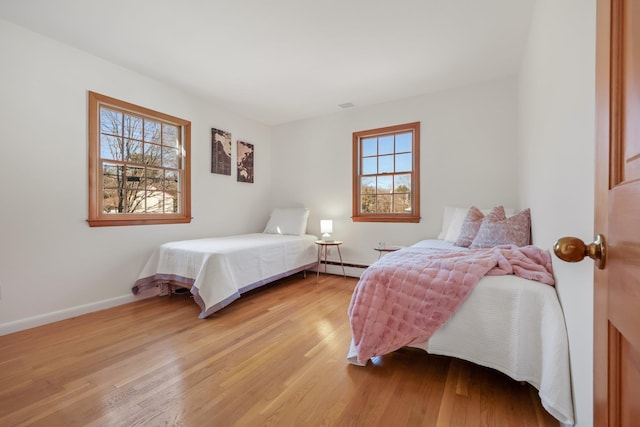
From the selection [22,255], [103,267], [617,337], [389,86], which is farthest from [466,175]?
[22,255]

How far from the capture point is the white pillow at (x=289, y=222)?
174 inches

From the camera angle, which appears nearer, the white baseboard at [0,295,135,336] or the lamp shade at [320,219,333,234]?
the white baseboard at [0,295,135,336]

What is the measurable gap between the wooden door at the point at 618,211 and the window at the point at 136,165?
3636mm

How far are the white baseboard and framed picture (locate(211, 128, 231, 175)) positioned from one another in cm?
195

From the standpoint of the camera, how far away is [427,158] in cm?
377

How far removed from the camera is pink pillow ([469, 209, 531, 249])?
92.6 inches

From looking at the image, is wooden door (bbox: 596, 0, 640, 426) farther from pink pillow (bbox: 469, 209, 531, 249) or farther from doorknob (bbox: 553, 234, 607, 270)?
pink pillow (bbox: 469, 209, 531, 249)

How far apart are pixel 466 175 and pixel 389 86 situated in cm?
147

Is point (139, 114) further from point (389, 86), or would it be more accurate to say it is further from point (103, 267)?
point (389, 86)

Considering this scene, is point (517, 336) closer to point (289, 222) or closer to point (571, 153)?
point (571, 153)

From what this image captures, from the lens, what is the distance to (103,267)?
2.94 m

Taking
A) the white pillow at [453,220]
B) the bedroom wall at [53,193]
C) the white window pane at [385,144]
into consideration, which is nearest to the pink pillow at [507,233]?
the white pillow at [453,220]

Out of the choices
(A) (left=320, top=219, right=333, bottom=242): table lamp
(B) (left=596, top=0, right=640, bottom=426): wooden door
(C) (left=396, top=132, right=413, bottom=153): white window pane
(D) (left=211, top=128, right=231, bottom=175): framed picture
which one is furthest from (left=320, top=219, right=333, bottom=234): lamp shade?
(B) (left=596, top=0, right=640, bottom=426): wooden door

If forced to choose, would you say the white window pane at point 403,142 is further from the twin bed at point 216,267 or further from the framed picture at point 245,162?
the framed picture at point 245,162
